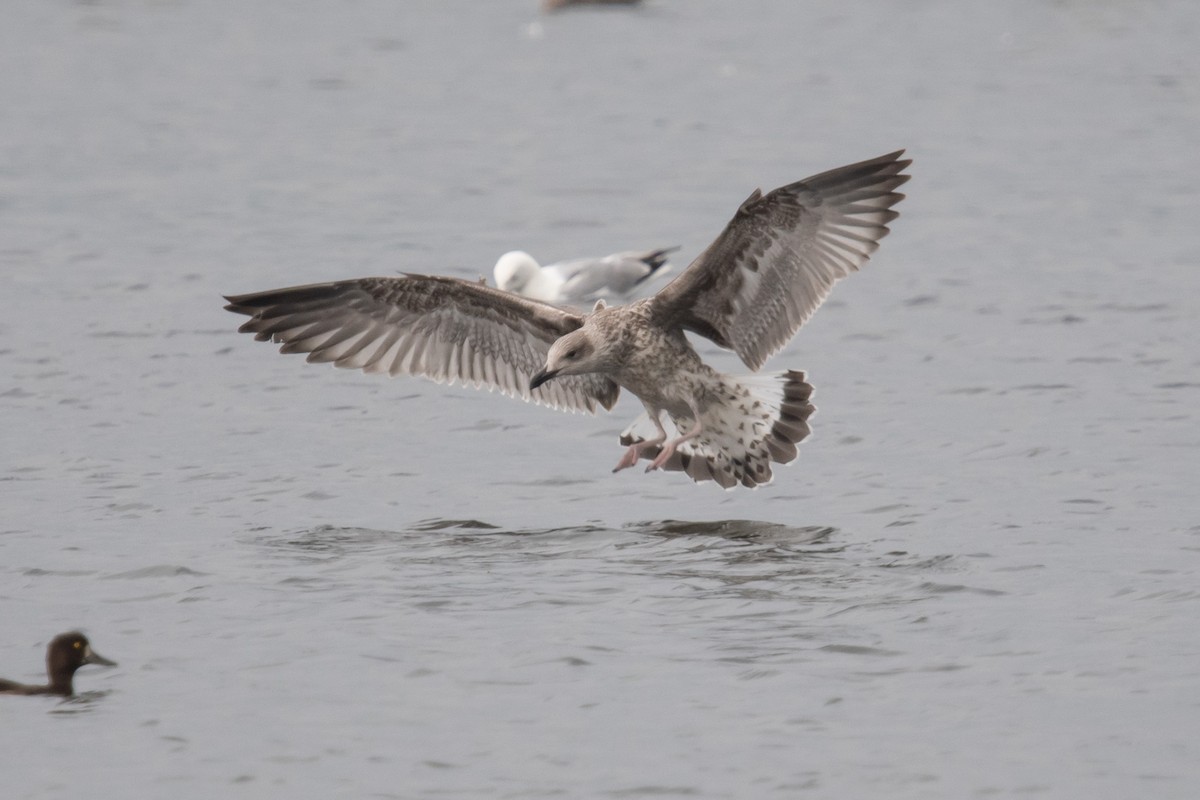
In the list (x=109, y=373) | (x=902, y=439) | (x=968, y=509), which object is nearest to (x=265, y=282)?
(x=109, y=373)

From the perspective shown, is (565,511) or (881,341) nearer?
(565,511)

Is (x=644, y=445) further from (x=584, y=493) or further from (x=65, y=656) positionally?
(x=65, y=656)

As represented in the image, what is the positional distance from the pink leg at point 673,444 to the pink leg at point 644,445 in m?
0.08

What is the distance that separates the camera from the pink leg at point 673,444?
8381mm

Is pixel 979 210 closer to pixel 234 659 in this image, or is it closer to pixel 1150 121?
pixel 1150 121

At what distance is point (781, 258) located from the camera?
8.45 m

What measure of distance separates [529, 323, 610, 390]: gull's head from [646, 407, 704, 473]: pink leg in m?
0.46

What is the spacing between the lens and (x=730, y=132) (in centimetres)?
2050

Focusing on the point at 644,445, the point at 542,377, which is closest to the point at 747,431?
the point at 644,445

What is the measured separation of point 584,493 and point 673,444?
922mm

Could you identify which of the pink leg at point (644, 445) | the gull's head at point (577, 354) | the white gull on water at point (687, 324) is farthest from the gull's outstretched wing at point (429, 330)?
the pink leg at point (644, 445)

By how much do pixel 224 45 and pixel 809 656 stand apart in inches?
799

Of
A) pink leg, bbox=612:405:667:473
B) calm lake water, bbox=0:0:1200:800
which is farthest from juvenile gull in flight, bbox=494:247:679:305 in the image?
pink leg, bbox=612:405:667:473

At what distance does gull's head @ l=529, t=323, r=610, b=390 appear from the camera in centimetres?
839
